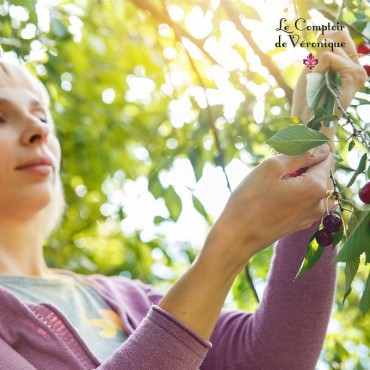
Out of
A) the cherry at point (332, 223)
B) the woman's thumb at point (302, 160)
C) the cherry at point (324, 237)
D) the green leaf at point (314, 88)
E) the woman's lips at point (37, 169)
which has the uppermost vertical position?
the green leaf at point (314, 88)

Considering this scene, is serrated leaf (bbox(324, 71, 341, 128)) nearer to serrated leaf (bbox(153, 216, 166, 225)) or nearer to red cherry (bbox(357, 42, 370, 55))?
red cherry (bbox(357, 42, 370, 55))

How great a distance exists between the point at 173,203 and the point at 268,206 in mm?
727

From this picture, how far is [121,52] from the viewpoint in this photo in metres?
Answer: 3.03

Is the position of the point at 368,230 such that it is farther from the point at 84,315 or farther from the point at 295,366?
the point at 84,315

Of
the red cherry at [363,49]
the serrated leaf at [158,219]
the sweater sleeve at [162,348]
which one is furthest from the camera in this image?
the serrated leaf at [158,219]

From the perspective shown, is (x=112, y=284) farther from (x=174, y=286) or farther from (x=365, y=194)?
(x=365, y=194)

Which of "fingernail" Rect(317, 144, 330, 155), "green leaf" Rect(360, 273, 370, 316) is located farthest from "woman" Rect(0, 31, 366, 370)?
"green leaf" Rect(360, 273, 370, 316)

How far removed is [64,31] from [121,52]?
1.37 meters

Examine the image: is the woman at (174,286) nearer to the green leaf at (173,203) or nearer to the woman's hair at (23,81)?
the woman's hair at (23,81)

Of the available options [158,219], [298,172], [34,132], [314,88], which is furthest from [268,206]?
[158,219]

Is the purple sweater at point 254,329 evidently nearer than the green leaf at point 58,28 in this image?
Yes

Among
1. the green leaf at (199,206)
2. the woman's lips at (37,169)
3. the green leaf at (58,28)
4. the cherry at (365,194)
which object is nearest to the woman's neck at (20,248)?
the woman's lips at (37,169)

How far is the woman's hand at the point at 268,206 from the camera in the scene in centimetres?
88

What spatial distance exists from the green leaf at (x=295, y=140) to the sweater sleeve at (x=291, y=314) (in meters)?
0.41
